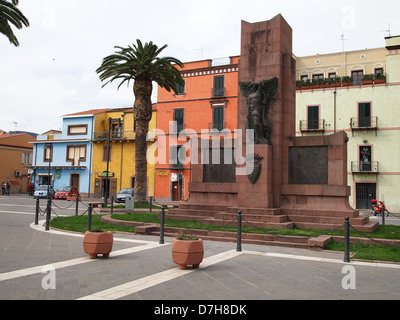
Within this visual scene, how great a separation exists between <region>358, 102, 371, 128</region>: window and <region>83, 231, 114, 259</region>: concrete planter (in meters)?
29.3

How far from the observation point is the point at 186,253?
25.7 ft

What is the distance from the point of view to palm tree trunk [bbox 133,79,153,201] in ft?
86.4

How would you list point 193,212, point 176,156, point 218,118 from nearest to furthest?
point 193,212, point 218,118, point 176,156

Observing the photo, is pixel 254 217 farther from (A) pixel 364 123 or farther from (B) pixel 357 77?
(B) pixel 357 77

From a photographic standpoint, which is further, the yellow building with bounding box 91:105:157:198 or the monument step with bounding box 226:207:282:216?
the yellow building with bounding box 91:105:157:198

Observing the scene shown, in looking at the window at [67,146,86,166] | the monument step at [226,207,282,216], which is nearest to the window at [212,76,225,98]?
the window at [67,146,86,166]

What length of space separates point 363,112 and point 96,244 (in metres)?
30.0

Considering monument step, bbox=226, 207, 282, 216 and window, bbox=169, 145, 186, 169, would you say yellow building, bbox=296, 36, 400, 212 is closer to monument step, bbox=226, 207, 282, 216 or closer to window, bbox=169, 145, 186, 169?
window, bbox=169, 145, 186, 169

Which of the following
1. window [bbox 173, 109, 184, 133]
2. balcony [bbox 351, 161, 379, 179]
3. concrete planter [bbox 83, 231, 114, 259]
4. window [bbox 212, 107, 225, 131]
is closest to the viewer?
concrete planter [bbox 83, 231, 114, 259]

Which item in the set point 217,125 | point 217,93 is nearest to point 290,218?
point 217,125

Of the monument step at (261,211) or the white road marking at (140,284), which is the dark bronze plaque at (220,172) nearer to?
the monument step at (261,211)

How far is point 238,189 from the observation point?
1504cm

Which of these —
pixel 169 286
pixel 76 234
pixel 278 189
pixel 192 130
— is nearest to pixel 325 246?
pixel 278 189
